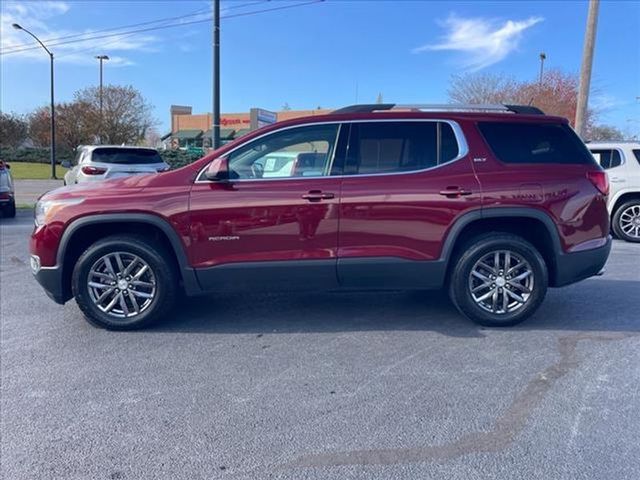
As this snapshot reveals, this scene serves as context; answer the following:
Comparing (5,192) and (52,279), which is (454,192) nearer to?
(52,279)

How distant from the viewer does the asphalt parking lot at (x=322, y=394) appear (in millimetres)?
2555

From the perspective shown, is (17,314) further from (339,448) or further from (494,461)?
(494,461)

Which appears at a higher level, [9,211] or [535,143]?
[535,143]

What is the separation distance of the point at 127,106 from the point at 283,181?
137 feet

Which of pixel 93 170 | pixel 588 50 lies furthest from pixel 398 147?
pixel 588 50

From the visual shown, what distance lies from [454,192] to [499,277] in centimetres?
89

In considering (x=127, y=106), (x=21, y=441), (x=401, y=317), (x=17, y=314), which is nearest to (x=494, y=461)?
(x=401, y=317)

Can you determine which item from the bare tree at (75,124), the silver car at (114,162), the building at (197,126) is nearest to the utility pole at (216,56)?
the silver car at (114,162)

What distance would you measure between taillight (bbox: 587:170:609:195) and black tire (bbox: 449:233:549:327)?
0.79 meters

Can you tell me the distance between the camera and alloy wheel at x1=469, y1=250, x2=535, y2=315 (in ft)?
14.3

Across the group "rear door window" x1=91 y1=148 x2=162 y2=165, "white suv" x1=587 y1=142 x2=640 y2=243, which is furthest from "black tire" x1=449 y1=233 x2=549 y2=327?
"rear door window" x1=91 y1=148 x2=162 y2=165

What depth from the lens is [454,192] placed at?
4.19m

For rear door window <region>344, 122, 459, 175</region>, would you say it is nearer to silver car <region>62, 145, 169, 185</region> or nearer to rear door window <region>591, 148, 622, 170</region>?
rear door window <region>591, 148, 622, 170</region>

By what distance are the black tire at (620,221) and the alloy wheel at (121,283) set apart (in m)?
8.59
